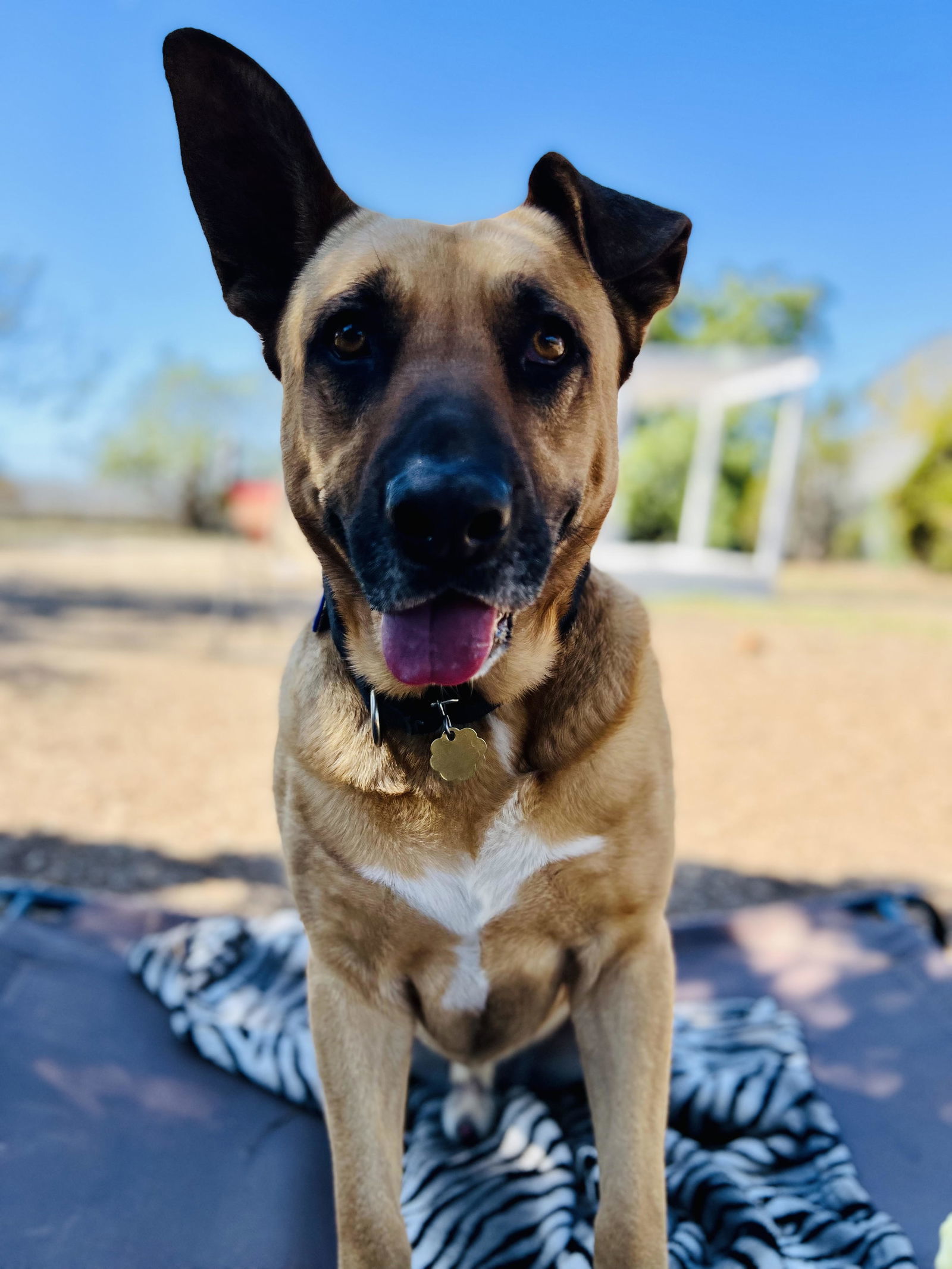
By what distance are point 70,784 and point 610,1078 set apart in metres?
4.25

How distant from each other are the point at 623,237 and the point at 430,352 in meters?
0.44

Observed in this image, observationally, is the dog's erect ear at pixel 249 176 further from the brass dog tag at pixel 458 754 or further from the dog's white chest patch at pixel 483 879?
the dog's white chest patch at pixel 483 879

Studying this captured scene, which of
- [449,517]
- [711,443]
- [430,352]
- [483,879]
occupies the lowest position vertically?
[483,879]

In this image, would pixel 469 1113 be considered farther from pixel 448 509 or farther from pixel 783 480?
pixel 783 480

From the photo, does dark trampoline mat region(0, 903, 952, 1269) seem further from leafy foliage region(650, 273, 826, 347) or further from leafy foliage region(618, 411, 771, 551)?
leafy foliage region(650, 273, 826, 347)

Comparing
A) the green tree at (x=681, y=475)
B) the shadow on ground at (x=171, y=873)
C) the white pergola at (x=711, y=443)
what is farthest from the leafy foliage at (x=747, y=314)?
the shadow on ground at (x=171, y=873)

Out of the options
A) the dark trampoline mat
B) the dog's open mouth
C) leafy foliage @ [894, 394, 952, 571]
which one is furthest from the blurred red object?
leafy foliage @ [894, 394, 952, 571]

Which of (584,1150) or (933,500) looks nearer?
(584,1150)

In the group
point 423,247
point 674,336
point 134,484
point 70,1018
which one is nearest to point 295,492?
point 423,247

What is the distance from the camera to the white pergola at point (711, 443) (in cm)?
1291

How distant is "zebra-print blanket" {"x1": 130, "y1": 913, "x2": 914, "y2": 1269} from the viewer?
6.39ft

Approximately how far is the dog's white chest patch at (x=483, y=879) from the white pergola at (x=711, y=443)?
1080 centimetres

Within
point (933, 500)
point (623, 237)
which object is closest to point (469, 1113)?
point (623, 237)

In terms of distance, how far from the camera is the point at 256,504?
12.4 metres
